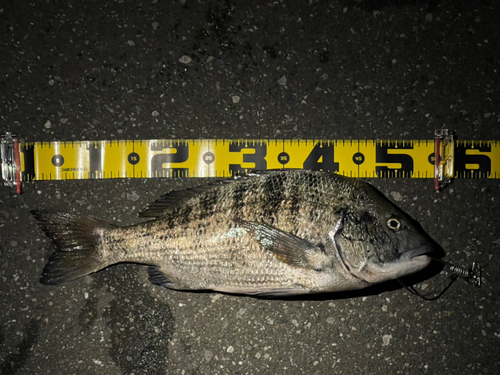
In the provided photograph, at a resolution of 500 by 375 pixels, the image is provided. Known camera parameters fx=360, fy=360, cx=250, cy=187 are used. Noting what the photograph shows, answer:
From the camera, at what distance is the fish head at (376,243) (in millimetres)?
2107

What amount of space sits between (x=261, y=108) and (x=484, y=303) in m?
2.21

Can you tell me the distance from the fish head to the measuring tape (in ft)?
1.82

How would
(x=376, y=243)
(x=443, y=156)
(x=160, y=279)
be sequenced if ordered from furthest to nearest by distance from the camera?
(x=443, y=156), (x=160, y=279), (x=376, y=243)

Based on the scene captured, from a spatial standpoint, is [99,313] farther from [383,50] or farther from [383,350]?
[383,50]

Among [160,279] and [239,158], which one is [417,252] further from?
[160,279]

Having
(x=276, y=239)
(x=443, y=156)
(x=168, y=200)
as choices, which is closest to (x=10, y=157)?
(x=168, y=200)

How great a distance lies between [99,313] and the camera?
106 inches

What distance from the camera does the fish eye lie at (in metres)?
2.16

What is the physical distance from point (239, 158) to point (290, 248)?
854 millimetres

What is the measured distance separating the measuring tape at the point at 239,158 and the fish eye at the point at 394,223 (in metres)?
0.56

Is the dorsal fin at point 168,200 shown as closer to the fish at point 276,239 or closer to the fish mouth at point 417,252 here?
A: the fish at point 276,239

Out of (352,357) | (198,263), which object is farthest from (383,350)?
(198,263)

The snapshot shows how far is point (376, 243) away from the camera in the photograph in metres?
2.12

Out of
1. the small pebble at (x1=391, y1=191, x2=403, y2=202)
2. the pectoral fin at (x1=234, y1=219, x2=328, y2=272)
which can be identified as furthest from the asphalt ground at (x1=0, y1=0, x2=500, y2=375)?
the pectoral fin at (x1=234, y1=219, x2=328, y2=272)
